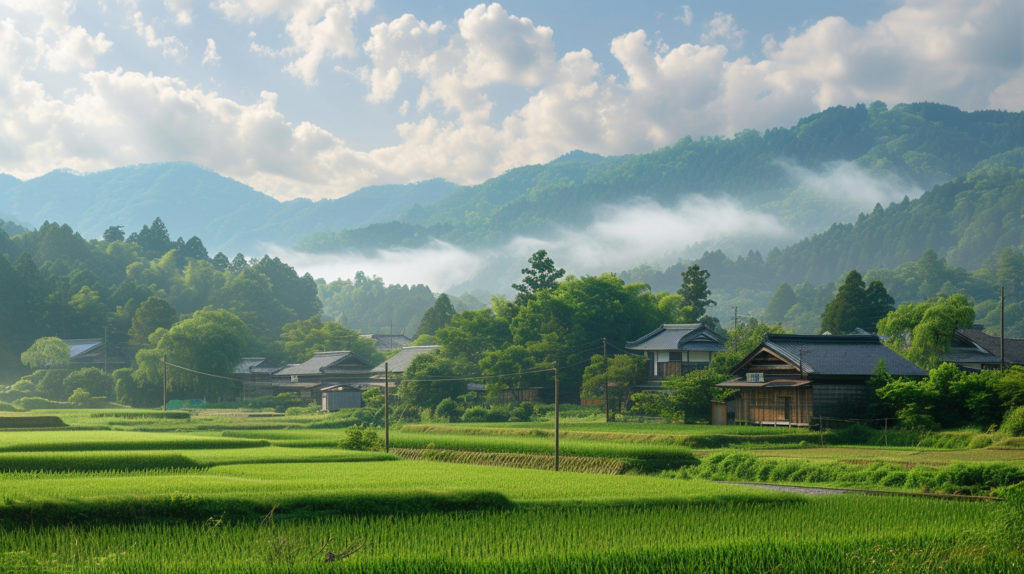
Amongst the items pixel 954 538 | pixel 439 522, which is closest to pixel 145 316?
pixel 439 522

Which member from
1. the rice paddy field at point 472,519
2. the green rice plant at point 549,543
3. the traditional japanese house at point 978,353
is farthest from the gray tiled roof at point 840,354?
the green rice plant at point 549,543

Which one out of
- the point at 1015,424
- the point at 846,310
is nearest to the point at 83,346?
the point at 846,310

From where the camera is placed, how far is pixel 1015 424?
2911cm

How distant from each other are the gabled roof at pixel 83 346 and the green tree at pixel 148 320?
11.5 feet

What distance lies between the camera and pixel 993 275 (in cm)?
13762

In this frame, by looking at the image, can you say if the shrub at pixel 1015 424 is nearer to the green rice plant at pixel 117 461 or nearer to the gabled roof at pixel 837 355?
the gabled roof at pixel 837 355

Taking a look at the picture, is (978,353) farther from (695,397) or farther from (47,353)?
(47,353)

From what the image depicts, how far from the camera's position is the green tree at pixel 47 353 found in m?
74.9

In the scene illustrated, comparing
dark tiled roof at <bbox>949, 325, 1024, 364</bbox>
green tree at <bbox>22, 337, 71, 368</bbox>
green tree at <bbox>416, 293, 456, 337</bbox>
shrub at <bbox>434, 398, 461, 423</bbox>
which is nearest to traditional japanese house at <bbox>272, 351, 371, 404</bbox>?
green tree at <bbox>22, 337, 71, 368</bbox>

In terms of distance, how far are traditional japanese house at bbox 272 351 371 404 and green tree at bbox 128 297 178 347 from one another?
19.3m

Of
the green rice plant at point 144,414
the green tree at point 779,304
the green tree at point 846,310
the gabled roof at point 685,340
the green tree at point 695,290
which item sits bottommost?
the green rice plant at point 144,414

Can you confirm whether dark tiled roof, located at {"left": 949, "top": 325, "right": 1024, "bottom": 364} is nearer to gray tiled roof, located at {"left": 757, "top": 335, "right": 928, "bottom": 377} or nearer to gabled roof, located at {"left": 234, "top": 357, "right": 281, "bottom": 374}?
gray tiled roof, located at {"left": 757, "top": 335, "right": 928, "bottom": 377}

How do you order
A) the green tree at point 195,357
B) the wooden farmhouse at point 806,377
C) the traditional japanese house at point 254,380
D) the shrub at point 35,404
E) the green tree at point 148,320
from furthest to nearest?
the green tree at point 148,320
the traditional japanese house at point 254,380
the green tree at point 195,357
the shrub at point 35,404
the wooden farmhouse at point 806,377

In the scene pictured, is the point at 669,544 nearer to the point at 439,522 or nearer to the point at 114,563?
the point at 439,522
